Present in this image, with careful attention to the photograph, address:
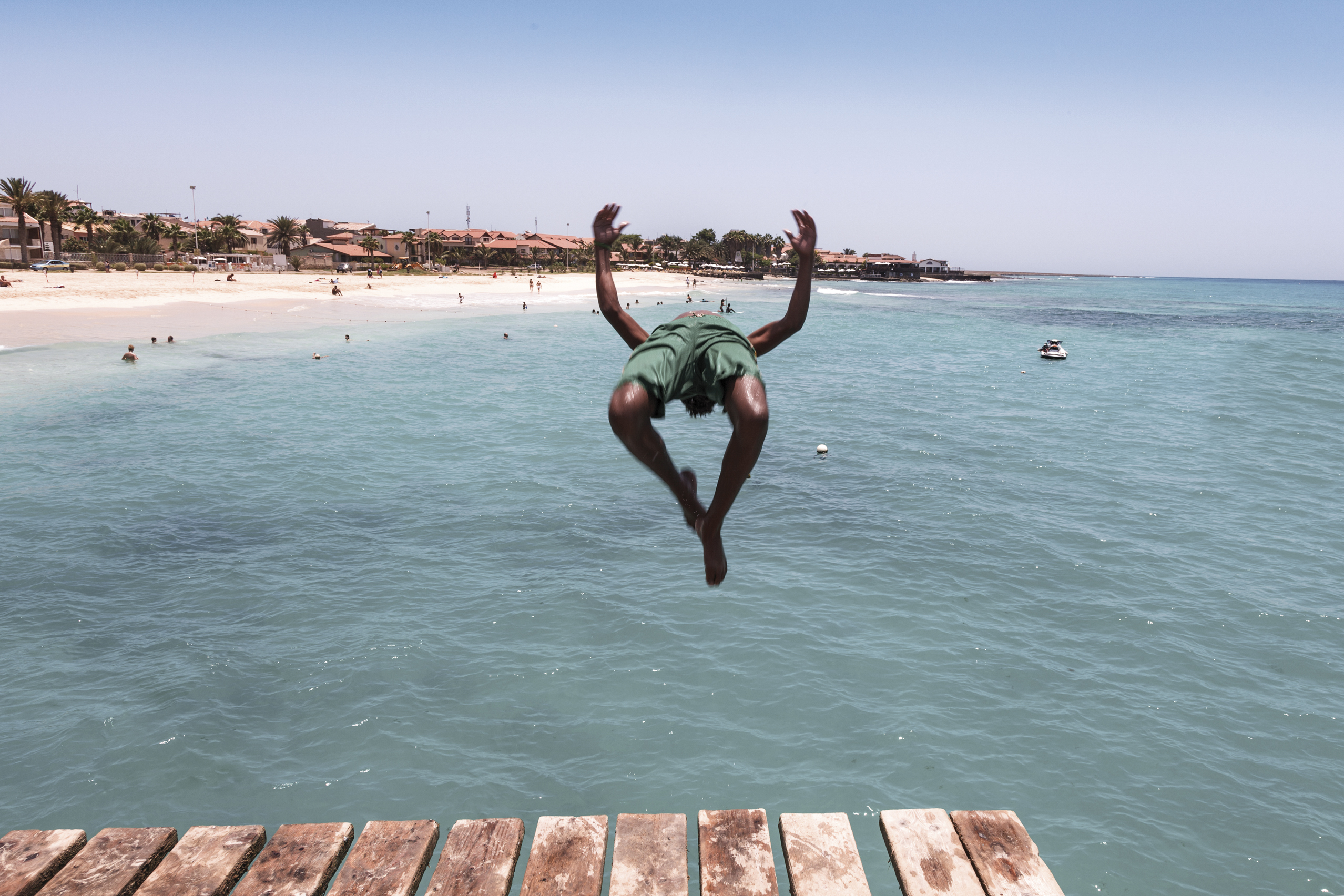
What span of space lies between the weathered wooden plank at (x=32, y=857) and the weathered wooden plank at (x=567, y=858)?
2992mm

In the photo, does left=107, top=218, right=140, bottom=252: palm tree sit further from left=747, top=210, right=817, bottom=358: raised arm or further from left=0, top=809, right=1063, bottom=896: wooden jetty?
left=747, top=210, right=817, bottom=358: raised arm

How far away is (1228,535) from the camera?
21797 mm

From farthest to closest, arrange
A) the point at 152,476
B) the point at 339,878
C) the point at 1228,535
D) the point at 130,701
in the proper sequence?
the point at 152,476 < the point at 1228,535 < the point at 130,701 < the point at 339,878

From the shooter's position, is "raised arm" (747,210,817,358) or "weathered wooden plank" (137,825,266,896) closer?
"weathered wooden plank" (137,825,266,896)

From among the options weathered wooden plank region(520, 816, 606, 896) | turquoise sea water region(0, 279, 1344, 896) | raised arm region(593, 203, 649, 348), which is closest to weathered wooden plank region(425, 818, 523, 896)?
weathered wooden plank region(520, 816, 606, 896)

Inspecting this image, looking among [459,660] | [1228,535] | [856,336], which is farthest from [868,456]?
[856,336]

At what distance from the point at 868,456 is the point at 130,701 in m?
23.1

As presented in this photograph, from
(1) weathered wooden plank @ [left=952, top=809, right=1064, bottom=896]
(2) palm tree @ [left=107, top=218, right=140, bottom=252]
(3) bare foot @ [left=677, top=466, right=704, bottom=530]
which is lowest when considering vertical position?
(1) weathered wooden plank @ [left=952, top=809, right=1064, bottom=896]

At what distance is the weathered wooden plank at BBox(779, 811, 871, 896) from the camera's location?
15.9ft

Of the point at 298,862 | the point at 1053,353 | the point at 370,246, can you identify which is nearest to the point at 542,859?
the point at 298,862

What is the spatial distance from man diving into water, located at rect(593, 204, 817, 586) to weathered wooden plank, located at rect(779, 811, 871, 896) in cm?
172

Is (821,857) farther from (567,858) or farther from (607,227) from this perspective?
(607,227)

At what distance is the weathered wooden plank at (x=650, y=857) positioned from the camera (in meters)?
4.86

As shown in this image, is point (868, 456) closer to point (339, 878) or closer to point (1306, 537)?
point (1306, 537)
